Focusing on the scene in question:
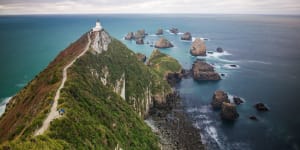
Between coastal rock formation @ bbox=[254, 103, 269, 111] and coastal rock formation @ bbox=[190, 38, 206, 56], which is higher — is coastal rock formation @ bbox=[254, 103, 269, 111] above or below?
below

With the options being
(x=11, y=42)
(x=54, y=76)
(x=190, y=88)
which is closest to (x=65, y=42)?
(x=11, y=42)

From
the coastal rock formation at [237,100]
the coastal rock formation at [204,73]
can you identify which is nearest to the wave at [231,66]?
the coastal rock formation at [204,73]

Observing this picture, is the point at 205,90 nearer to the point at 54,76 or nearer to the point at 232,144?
the point at 232,144

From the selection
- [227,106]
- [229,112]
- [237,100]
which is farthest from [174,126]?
[237,100]

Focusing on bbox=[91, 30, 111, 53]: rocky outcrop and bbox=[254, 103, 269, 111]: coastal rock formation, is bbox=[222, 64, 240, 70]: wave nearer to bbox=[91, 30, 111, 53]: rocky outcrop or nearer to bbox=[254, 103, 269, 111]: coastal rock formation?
bbox=[254, 103, 269, 111]: coastal rock formation

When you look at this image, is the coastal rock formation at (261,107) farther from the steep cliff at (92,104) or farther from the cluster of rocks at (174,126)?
the steep cliff at (92,104)

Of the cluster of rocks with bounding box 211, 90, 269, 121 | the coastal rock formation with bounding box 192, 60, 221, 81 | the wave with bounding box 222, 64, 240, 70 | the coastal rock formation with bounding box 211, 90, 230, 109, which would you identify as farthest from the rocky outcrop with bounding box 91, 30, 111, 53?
the wave with bounding box 222, 64, 240, 70
